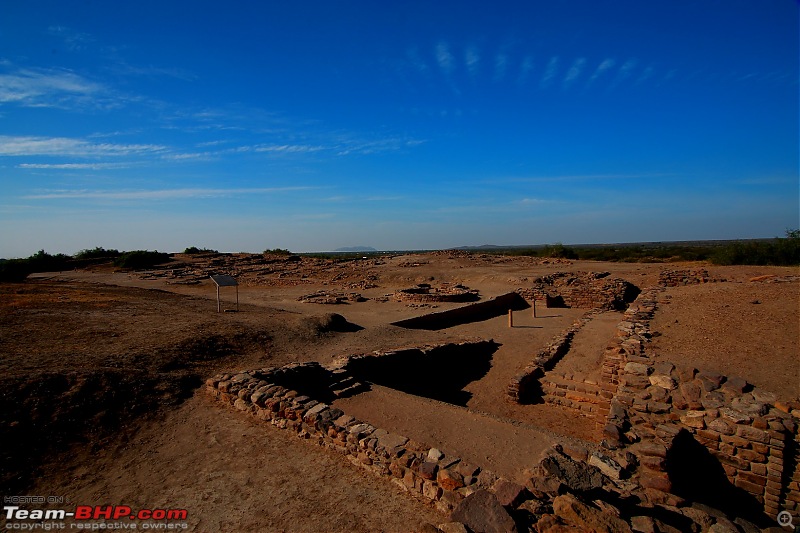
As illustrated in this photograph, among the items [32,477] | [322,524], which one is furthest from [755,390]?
[32,477]

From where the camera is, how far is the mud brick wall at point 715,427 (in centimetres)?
500

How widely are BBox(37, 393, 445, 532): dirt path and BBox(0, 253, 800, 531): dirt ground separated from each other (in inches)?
0.8

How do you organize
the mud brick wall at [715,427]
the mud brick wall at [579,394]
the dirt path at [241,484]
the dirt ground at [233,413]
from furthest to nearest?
the mud brick wall at [579,394], the mud brick wall at [715,427], the dirt ground at [233,413], the dirt path at [241,484]

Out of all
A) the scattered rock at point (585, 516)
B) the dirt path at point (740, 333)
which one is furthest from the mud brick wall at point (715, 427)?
the scattered rock at point (585, 516)

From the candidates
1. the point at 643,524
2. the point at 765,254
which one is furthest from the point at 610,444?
the point at 765,254

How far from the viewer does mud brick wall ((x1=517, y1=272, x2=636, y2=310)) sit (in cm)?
1798

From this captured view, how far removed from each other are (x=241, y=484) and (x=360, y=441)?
1.51 m

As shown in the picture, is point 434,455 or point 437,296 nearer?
point 434,455

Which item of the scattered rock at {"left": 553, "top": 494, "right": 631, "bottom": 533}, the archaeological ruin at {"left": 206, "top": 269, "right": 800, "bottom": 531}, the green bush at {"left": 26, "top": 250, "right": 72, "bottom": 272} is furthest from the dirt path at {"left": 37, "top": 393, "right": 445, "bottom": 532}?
the green bush at {"left": 26, "top": 250, "right": 72, "bottom": 272}

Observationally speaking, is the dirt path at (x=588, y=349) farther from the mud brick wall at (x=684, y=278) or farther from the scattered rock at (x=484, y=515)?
the mud brick wall at (x=684, y=278)

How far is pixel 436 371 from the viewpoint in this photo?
10.9 metres

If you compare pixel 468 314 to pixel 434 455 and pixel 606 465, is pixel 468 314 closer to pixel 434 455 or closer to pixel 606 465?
pixel 606 465

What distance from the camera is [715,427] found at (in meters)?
5.42

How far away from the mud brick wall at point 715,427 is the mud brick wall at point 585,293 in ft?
37.4
